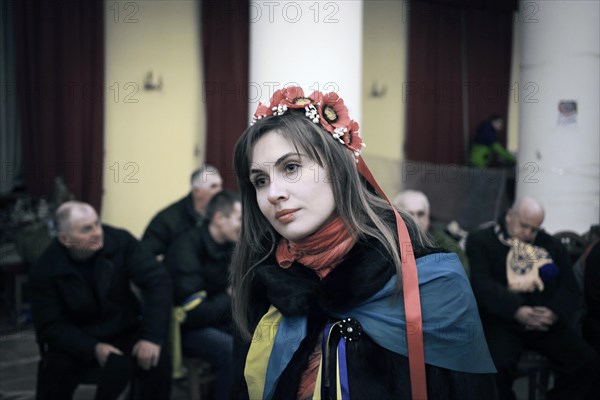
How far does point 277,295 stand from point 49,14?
605 centimetres

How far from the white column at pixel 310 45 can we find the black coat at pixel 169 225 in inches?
62.6

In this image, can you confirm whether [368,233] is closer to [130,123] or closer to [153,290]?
[153,290]

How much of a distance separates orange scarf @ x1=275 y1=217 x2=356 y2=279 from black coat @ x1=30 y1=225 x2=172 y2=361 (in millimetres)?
2122

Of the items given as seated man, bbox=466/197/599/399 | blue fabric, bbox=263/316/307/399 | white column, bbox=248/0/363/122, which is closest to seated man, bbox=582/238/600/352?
seated man, bbox=466/197/599/399

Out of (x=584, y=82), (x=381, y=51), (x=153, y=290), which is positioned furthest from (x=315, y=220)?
(x=381, y=51)

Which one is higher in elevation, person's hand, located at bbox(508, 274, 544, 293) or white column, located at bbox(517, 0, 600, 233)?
white column, located at bbox(517, 0, 600, 233)

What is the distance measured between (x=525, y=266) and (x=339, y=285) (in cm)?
250

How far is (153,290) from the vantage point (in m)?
3.97

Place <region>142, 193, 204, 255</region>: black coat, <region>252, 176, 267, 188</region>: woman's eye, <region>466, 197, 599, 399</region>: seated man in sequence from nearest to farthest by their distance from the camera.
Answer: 1. <region>252, 176, 267, 188</region>: woman's eye
2. <region>466, 197, 599, 399</region>: seated man
3. <region>142, 193, 204, 255</region>: black coat

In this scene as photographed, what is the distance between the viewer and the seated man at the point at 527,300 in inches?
157

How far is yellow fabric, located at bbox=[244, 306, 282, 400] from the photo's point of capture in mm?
2072

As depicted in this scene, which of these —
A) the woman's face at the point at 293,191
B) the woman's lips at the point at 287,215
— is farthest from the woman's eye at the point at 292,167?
the woman's lips at the point at 287,215

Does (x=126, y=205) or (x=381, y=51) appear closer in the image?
(x=126, y=205)

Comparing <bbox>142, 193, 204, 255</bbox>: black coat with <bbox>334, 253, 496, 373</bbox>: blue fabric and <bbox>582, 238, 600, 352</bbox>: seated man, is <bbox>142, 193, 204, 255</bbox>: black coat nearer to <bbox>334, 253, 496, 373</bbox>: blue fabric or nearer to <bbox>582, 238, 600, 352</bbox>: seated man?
<bbox>582, 238, 600, 352</bbox>: seated man
